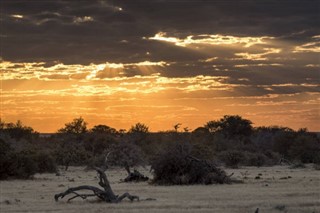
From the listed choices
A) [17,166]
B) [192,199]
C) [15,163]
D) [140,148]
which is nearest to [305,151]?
[140,148]

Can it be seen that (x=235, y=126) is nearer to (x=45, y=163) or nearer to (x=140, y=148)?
(x=140, y=148)

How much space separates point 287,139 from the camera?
224 ft

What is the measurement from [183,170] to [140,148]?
22773 mm

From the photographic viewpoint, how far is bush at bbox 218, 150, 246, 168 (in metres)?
49.2

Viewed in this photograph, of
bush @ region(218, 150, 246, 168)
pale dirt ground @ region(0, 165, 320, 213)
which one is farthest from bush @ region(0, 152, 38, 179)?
bush @ region(218, 150, 246, 168)

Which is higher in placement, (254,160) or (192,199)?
(192,199)

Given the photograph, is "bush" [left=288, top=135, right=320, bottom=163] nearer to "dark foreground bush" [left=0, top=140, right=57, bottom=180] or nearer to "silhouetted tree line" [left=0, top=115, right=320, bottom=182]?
"silhouetted tree line" [left=0, top=115, right=320, bottom=182]

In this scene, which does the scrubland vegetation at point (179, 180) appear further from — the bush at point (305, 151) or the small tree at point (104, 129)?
the small tree at point (104, 129)

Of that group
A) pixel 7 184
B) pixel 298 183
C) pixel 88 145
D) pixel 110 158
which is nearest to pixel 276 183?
pixel 298 183

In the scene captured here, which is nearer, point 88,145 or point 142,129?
point 88,145

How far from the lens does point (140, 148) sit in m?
54.1

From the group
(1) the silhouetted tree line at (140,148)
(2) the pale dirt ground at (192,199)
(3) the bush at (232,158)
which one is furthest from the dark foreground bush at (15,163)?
(3) the bush at (232,158)

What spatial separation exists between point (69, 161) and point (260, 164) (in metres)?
15.3

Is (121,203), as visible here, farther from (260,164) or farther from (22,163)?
(260,164)
